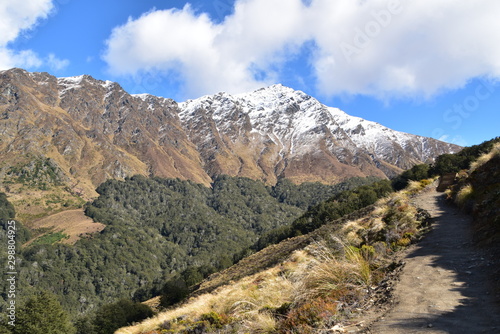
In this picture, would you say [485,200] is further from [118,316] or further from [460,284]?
[118,316]

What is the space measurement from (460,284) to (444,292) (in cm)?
76

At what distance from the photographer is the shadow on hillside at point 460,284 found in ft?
17.7

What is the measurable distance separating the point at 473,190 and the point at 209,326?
15.6 m

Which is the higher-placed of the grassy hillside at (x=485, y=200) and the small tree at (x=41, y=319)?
the grassy hillside at (x=485, y=200)

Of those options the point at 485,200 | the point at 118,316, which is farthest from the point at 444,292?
the point at 118,316

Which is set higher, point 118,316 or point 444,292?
point 444,292

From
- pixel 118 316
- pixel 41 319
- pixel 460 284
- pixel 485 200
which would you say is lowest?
pixel 118 316

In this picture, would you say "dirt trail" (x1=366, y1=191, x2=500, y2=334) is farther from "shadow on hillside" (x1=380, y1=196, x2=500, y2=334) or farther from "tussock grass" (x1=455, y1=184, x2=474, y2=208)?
"tussock grass" (x1=455, y1=184, x2=474, y2=208)

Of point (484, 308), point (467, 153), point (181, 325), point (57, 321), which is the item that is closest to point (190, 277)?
point (57, 321)

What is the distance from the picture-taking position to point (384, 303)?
6.80 meters

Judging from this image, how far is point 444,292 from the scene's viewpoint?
23.2 feet

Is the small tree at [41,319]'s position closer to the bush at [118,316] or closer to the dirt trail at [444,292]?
the bush at [118,316]

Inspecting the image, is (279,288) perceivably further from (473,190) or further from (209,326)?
(473,190)

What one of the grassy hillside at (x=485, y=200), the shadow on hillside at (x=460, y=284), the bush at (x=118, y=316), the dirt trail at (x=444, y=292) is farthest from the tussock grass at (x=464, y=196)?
the bush at (x=118, y=316)
